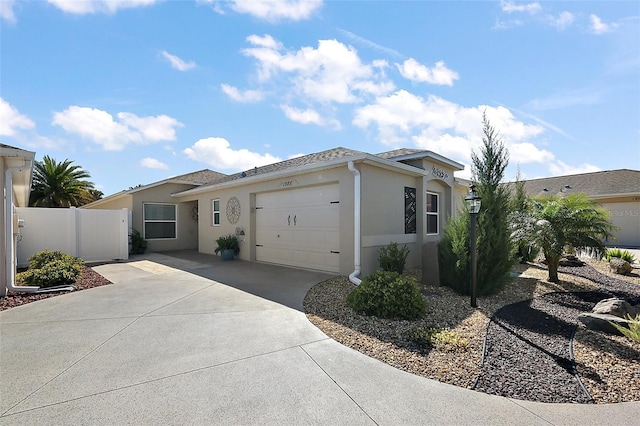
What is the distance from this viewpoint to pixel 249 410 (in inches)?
94.7

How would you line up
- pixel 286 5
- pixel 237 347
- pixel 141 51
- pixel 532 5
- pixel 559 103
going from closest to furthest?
pixel 237 347
pixel 532 5
pixel 286 5
pixel 141 51
pixel 559 103

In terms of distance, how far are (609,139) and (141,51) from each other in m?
Answer: 14.0

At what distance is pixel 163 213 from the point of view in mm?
14750

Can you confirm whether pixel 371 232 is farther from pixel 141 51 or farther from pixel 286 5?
pixel 141 51

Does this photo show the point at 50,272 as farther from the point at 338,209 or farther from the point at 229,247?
the point at 338,209

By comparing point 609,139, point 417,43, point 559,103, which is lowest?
point 609,139

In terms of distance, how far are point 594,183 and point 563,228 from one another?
1782cm

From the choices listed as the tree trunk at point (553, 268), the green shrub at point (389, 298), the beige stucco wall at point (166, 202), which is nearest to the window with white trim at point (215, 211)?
the beige stucco wall at point (166, 202)

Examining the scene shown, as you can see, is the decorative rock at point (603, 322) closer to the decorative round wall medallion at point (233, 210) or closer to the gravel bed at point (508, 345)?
the gravel bed at point (508, 345)

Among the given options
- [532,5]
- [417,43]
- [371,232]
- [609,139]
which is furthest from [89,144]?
[609,139]

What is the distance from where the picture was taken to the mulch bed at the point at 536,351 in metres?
2.84

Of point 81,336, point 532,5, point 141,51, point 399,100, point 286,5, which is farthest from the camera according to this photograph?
point 399,100

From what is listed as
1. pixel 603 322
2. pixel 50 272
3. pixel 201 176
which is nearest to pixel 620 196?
pixel 603 322

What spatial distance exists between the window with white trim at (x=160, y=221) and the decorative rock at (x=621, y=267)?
17850 millimetres
